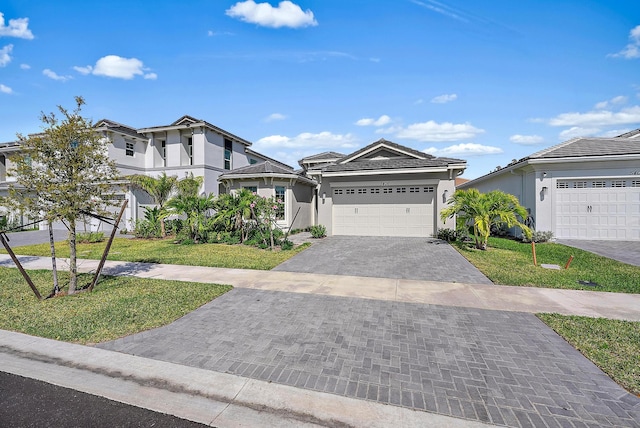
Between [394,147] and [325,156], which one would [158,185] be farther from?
[394,147]

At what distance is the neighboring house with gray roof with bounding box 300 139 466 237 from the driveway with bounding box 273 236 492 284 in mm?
2015

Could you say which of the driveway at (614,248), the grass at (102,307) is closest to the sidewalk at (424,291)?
the grass at (102,307)

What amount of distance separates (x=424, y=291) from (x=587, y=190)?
11969mm

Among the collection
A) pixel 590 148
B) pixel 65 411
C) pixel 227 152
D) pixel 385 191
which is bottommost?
pixel 65 411

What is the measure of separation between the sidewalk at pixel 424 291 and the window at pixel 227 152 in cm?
1398

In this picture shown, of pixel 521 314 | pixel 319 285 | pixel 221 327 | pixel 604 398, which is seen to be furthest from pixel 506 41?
pixel 221 327

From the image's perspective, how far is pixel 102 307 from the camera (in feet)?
18.6

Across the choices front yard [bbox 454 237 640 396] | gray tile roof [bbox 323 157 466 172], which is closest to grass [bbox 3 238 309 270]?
gray tile roof [bbox 323 157 466 172]

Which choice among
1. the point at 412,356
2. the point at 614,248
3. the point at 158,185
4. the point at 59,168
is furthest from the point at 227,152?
the point at 614,248

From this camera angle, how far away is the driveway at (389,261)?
8102 mm

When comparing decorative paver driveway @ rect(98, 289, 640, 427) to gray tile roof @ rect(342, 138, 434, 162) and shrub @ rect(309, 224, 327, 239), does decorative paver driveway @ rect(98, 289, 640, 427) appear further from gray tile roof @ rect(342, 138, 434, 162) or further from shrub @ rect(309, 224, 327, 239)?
gray tile roof @ rect(342, 138, 434, 162)

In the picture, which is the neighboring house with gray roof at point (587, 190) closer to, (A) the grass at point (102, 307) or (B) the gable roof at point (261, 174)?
(B) the gable roof at point (261, 174)

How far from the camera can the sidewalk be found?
5562 mm

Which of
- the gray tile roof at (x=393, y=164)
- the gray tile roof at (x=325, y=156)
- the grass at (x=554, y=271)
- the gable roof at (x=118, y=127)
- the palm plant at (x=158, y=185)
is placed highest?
the gable roof at (x=118, y=127)
